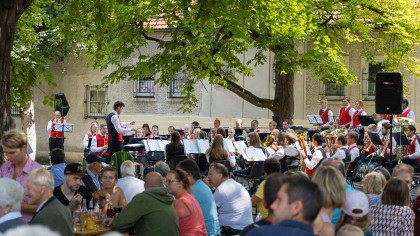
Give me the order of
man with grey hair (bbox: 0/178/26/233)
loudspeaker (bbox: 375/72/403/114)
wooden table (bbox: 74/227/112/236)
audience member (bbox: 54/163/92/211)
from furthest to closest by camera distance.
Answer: loudspeaker (bbox: 375/72/403/114) → audience member (bbox: 54/163/92/211) → wooden table (bbox: 74/227/112/236) → man with grey hair (bbox: 0/178/26/233)

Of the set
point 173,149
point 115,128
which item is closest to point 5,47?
point 115,128

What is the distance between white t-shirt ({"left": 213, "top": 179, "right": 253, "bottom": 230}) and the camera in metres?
10.4

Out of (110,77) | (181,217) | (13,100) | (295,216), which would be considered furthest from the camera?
(110,77)

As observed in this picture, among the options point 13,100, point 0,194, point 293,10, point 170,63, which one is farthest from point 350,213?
point 170,63

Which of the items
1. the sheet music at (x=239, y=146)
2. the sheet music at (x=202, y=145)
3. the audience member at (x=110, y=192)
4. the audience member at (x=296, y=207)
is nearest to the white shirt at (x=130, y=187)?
the audience member at (x=110, y=192)

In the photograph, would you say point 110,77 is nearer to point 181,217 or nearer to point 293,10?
point 293,10

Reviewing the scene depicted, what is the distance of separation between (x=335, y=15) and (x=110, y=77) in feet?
25.2

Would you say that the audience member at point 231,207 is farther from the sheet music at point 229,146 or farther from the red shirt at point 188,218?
the sheet music at point 229,146

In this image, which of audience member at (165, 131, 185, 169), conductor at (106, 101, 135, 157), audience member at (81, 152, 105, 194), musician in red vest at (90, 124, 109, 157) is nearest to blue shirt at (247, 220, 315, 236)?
audience member at (81, 152, 105, 194)

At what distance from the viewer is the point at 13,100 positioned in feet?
48.4

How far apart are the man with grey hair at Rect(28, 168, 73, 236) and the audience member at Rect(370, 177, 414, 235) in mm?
3390

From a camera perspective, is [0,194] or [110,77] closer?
Answer: [0,194]

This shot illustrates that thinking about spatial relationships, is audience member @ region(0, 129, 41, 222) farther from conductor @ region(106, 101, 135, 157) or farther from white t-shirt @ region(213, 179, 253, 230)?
conductor @ region(106, 101, 135, 157)

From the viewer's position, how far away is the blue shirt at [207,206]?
964 centimetres
